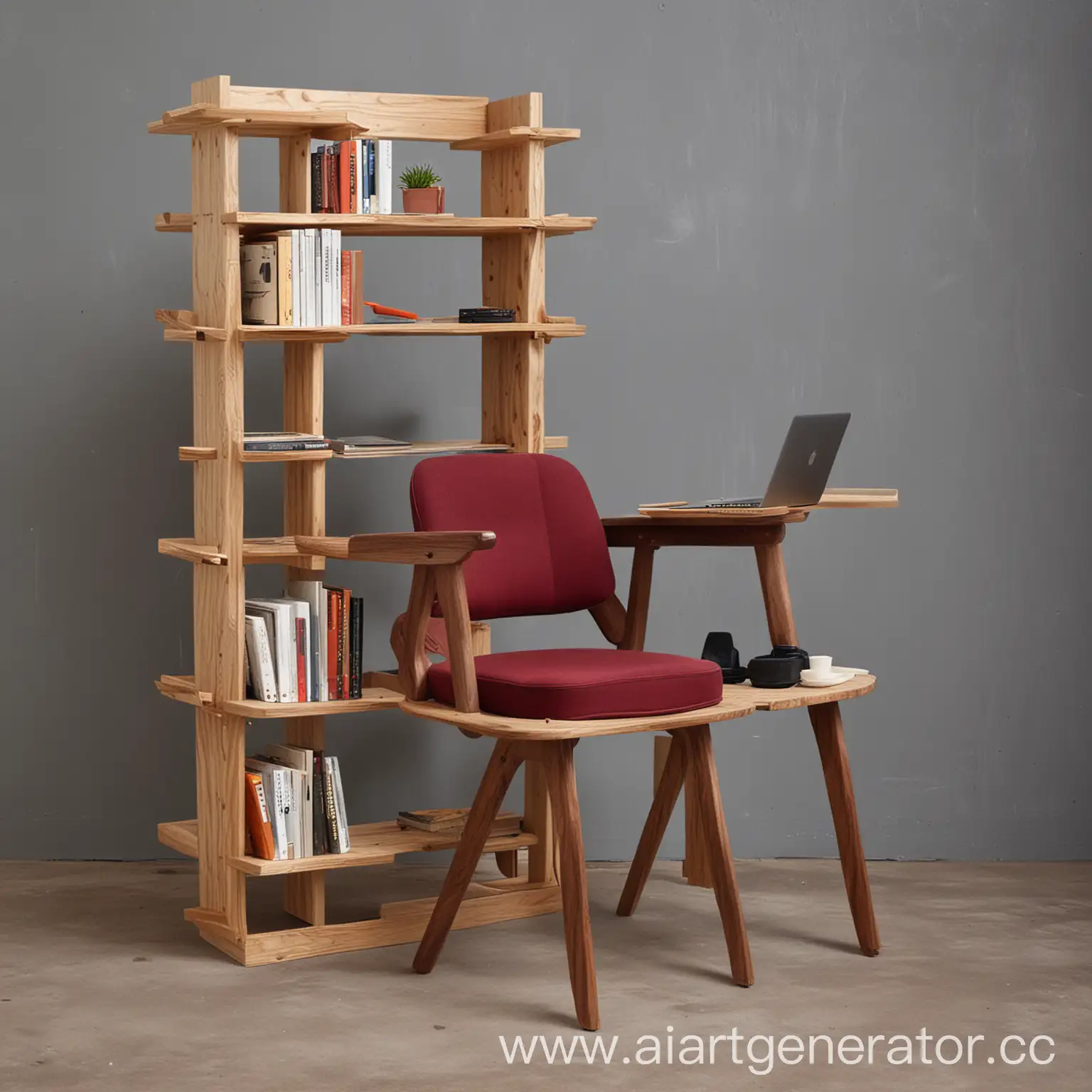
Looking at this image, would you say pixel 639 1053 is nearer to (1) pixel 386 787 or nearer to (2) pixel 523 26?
(1) pixel 386 787

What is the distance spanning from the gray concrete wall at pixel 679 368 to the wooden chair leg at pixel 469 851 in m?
1.04

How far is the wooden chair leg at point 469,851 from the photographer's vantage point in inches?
134

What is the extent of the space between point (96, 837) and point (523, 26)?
8.39 feet

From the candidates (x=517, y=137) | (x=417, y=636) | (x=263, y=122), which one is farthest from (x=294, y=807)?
(x=517, y=137)

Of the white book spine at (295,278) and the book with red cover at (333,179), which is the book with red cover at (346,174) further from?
the white book spine at (295,278)

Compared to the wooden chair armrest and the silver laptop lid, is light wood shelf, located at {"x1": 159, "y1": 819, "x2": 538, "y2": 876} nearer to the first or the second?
the wooden chair armrest

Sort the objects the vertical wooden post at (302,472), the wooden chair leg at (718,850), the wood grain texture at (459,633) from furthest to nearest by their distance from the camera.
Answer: the vertical wooden post at (302,472) < the wooden chair leg at (718,850) < the wood grain texture at (459,633)

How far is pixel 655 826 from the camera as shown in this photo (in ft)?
12.7

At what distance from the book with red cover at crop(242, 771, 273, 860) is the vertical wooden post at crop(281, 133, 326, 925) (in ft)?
0.54

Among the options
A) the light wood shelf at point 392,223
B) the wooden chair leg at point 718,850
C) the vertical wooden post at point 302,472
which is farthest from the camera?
Answer: the vertical wooden post at point 302,472

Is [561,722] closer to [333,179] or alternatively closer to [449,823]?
[449,823]

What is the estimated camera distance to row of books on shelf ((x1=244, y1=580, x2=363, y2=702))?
353cm

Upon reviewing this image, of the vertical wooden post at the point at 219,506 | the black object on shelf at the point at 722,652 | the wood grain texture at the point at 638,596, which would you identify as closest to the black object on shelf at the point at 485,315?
the vertical wooden post at the point at 219,506

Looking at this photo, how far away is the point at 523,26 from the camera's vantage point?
4.38 meters
